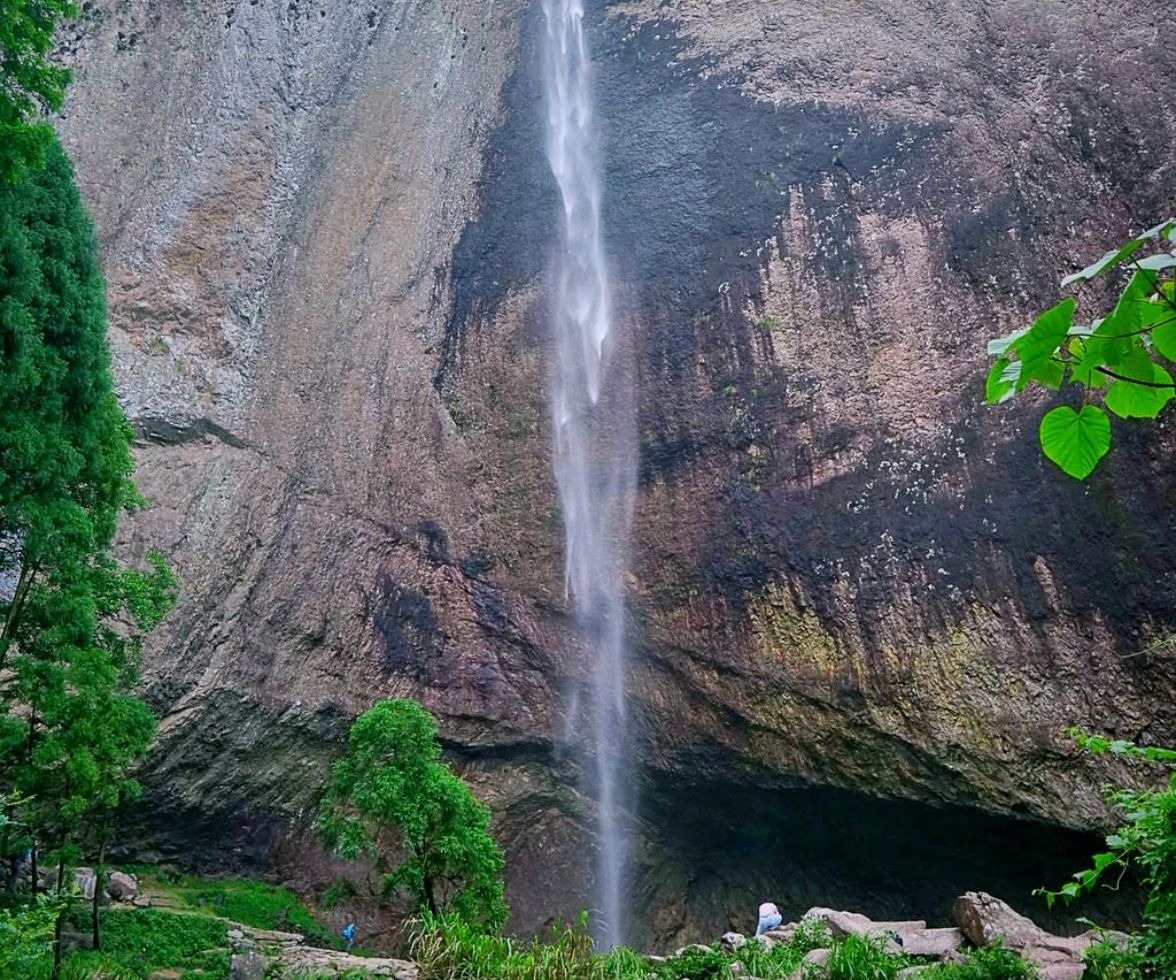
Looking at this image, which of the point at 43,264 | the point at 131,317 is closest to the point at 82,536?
the point at 43,264

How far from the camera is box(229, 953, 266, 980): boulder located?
8.70 m

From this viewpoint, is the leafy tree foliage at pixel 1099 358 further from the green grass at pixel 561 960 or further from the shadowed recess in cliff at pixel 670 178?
the shadowed recess in cliff at pixel 670 178

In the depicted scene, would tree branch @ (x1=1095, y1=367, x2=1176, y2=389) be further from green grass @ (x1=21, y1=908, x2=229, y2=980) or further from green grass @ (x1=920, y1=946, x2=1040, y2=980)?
green grass @ (x1=21, y1=908, x2=229, y2=980)

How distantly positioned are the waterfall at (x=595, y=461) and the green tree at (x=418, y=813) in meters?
4.14

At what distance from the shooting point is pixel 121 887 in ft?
39.7

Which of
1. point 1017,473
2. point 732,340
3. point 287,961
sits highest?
point 732,340

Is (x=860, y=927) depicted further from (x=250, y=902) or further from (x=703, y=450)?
(x=250, y=902)

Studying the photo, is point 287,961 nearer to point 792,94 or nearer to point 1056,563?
point 1056,563

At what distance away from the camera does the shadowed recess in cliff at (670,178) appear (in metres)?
15.6

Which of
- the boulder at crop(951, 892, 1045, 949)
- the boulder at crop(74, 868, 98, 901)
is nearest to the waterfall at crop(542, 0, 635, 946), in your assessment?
the boulder at crop(951, 892, 1045, 949)

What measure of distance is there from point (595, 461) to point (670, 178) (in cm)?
578

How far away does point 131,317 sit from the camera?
16.2m

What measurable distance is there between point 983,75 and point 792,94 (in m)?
3.16

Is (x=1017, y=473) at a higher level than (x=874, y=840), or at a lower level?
higher
